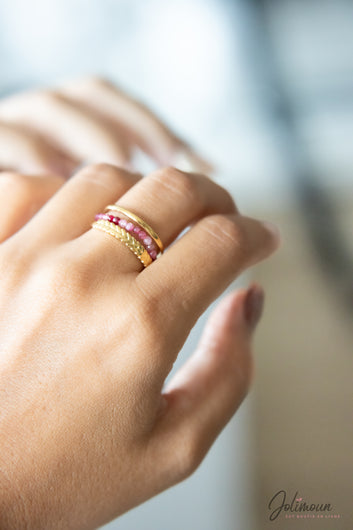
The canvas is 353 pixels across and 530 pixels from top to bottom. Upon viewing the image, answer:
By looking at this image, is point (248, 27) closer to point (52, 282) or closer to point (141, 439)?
point (52, 282)

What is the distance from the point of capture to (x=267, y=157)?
894mm

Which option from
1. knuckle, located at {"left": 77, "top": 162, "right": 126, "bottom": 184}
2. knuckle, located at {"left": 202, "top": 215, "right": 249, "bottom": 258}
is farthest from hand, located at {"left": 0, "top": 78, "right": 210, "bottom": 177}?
knuckle, located at {"left": 202, "top": 215, "right": 249, "bottom": 258}

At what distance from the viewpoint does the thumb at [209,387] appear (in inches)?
19.5

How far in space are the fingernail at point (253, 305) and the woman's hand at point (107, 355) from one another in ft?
0.24

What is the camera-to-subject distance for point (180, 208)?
584mm

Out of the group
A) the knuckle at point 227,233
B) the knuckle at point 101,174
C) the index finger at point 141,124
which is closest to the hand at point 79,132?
the index finger at point 141,124

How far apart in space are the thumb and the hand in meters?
0.34

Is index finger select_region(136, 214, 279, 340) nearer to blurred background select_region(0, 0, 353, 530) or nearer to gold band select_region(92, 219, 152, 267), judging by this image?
gold band select_region(92, 219, 152, 267)

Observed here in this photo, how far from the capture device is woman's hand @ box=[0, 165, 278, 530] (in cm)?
45

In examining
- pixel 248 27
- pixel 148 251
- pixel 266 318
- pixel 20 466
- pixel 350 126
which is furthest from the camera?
pixel 248 27

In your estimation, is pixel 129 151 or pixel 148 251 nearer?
pixel 148 251

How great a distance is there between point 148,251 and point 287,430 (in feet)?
0.82

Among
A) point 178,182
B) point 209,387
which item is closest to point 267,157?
point 178,182

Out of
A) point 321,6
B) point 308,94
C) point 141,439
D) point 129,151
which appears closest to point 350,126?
point 308,94
